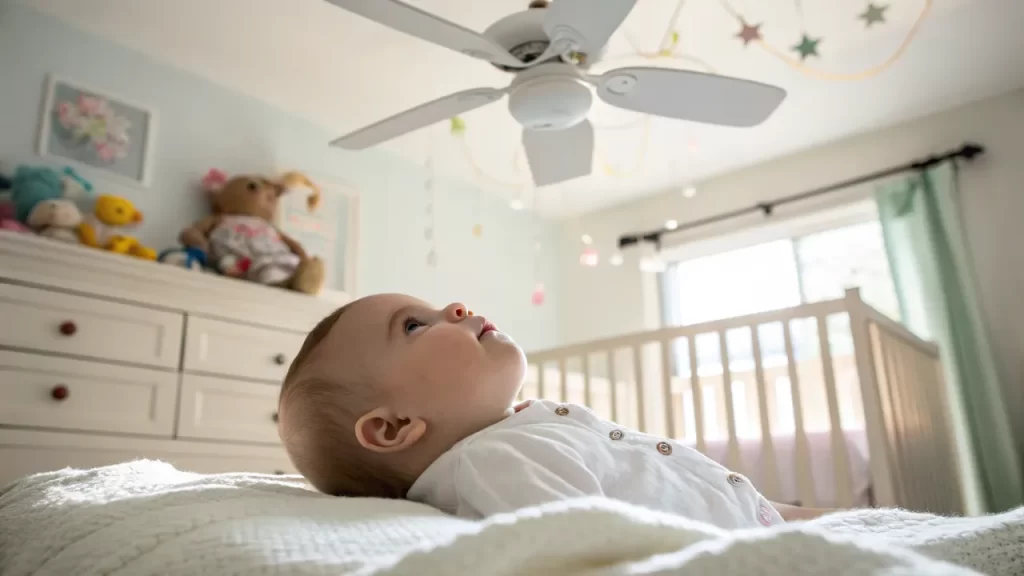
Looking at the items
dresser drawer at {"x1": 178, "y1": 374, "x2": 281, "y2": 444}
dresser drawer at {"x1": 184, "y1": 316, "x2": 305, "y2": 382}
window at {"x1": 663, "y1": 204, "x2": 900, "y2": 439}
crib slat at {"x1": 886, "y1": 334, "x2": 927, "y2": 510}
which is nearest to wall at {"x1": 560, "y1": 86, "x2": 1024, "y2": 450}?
window at {"x1": 663, "y1": 204, "x2": 900, "y2": 439}

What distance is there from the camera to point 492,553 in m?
0.35

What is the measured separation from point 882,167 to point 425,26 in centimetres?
239

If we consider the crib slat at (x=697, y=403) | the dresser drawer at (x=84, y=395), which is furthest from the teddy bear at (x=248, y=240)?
the crib slat at (x=697, y=403)

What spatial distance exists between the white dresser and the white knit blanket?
3.83 feet

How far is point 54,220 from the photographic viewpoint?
1925 mm

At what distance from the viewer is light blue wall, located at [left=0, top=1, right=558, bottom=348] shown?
2191mm

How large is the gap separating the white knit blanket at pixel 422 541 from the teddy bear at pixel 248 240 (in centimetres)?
165

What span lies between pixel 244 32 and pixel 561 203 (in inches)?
75.9

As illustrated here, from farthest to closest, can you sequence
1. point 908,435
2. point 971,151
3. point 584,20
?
point 971,151 → point 908,435 → point 584,20

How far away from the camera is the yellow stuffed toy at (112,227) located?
2016 mm

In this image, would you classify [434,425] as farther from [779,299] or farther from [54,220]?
[779,299]

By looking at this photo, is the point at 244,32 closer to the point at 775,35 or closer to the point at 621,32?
the point at 621,32

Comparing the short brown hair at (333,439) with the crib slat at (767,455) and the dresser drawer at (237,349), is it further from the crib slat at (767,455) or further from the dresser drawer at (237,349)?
the crib slat at (767,455)

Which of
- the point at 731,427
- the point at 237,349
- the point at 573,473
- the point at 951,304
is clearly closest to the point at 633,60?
the point at 731,427
